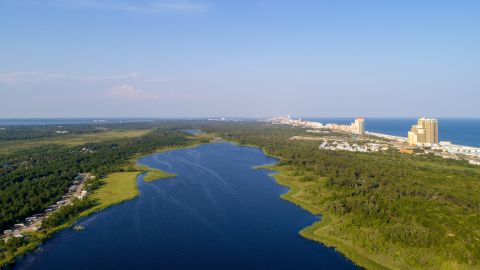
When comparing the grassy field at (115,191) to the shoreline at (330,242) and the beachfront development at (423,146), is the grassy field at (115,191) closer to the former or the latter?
the shoreline at (330,242)

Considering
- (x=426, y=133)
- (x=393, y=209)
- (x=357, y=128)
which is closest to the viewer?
(x=393, y=209)

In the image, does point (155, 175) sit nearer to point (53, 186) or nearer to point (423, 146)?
point (53, 186)

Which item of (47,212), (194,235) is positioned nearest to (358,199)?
(194,235)

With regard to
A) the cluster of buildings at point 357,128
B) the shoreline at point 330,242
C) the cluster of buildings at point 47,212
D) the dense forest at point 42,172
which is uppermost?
the cluster of buildings at point 357,128

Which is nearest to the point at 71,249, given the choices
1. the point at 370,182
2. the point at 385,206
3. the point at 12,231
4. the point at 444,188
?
the point at 12,231

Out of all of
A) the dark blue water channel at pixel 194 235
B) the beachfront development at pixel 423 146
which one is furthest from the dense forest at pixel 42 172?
the beachfront development at pixel 423 146

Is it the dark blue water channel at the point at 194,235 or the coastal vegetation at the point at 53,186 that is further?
the coastal vegetation at the point at 53,186
